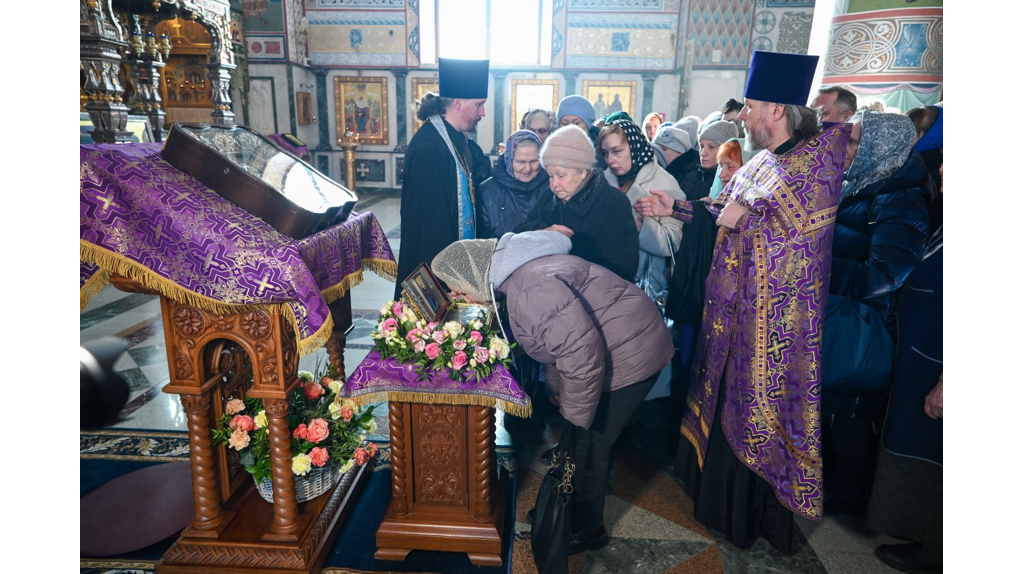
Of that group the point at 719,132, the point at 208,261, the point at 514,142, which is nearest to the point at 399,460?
the point at 208,261

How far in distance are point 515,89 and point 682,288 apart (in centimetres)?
1234

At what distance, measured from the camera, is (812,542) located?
2.37m

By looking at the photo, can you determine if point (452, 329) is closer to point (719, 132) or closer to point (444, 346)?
point (444, 346)

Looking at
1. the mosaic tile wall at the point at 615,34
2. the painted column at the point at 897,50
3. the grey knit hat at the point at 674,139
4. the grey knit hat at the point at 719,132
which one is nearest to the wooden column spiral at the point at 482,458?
the grey knit hat at the point at 674,139

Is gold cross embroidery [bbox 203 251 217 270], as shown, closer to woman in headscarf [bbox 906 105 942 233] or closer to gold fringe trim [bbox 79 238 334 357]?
gold fringe trim [bbox 79 238 334 357]

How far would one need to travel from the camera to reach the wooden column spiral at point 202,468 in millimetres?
2033

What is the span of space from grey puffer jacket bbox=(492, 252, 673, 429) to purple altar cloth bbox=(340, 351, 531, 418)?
0.19 meters

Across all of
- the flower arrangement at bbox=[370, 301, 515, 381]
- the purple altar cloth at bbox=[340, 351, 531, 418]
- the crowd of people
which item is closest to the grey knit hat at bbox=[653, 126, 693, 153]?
the crowd of people

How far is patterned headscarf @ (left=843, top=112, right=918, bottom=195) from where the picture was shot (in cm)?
219

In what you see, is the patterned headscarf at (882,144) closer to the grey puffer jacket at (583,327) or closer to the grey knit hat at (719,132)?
the grey puffer jacket at (583,327)

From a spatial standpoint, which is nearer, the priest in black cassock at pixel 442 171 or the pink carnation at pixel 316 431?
the pink carnation at pixel 316 431

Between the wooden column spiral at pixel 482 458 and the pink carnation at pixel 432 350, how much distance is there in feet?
0.82

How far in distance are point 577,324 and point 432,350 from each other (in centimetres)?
57

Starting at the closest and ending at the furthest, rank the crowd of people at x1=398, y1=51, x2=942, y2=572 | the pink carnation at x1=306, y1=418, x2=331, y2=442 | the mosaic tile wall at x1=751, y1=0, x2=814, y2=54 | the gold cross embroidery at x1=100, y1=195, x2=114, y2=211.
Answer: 1. the gold cross embroidery at x1=100, y1=195, x2=114, y2=211
2. the crowd of people at x1=398, y1=51, x2=942, y2=572
3. the pink carnation at x1=306, y1=418, x2=331, y2=442
4. the mosaic tile wall at x1=751, y1=0, x2=814, y2=54
